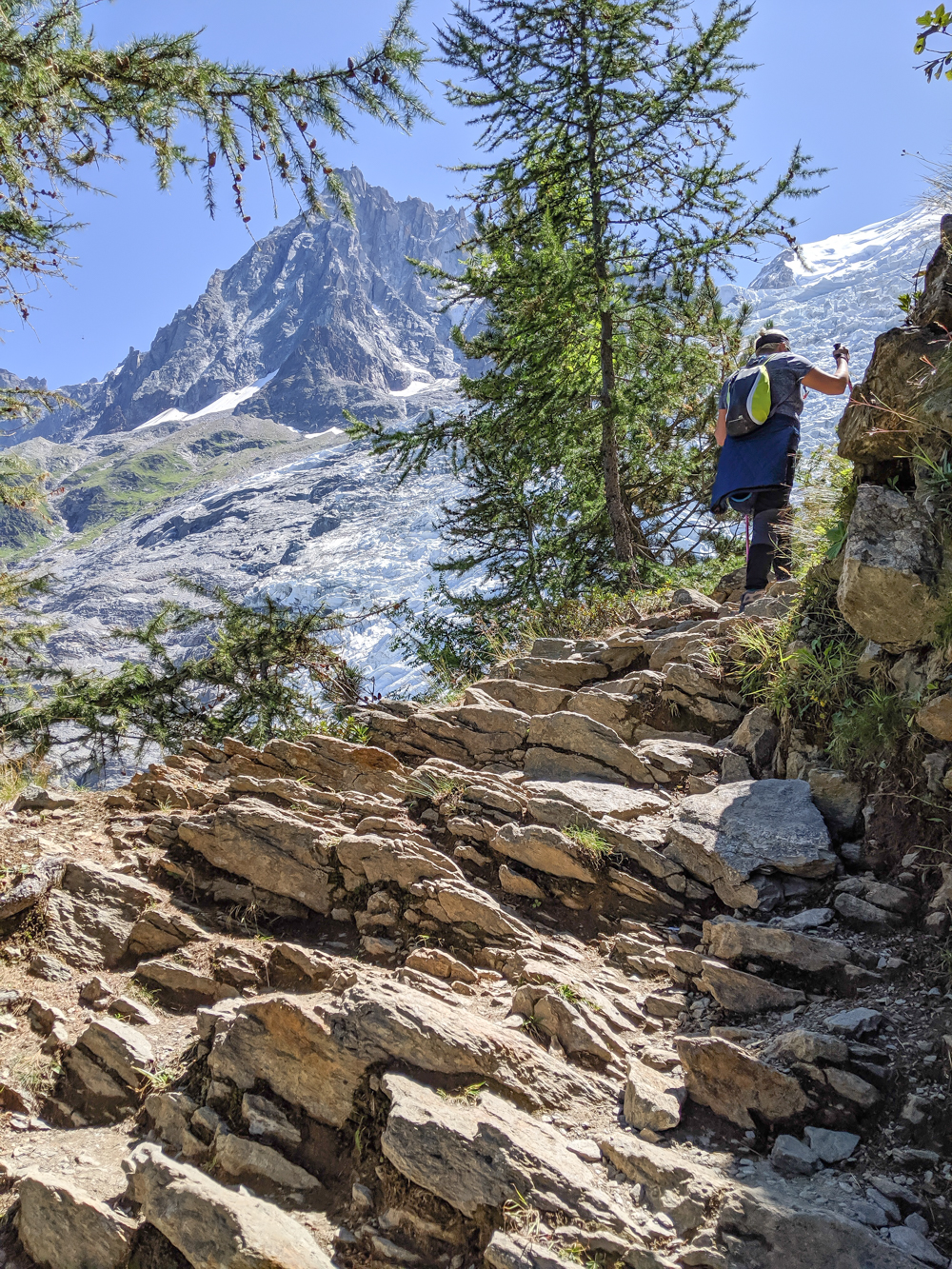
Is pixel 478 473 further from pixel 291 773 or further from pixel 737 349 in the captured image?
pixel 291 773

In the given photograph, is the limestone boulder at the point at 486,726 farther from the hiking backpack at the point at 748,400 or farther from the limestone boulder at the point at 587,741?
the hiking backpack at the point at 748,400

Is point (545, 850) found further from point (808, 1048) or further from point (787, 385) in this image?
point (787, 385)

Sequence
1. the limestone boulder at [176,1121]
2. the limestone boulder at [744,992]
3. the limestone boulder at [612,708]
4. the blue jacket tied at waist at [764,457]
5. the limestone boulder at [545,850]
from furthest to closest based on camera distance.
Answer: the blue jacket tied at waist at [764,457], the limestone boulder at [612,708], the limestone boulder at [545,850], the limestone boulder at [744,992], the limestone boulder at [176,1121]

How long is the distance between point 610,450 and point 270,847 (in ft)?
22.5

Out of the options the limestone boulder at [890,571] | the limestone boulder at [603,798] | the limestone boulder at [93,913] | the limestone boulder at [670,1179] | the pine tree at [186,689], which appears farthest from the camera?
the pine tree at [186,689]

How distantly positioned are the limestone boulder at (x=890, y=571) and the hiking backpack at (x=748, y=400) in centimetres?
237

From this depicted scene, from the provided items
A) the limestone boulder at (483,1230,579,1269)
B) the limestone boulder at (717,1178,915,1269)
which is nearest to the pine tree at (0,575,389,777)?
the limestone boulder at (483,1230,579,1269)

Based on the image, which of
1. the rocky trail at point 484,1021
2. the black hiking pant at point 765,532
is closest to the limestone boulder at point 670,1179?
the rocky trail at point 484,1021

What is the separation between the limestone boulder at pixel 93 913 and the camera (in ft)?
12.6

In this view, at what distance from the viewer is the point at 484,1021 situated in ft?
9.62

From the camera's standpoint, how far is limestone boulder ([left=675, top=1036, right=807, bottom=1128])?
2459mm

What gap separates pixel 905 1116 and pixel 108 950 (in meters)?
3.70

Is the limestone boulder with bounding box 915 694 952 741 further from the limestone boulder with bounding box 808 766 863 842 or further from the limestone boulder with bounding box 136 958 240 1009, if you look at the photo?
the limestone boulder with bounding box 136 958 240 1009

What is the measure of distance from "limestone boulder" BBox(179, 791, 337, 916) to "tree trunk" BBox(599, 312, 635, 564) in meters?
5.68
